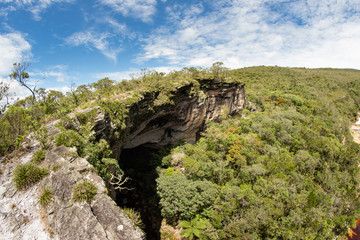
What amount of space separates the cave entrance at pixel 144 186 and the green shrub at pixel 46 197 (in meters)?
10.5

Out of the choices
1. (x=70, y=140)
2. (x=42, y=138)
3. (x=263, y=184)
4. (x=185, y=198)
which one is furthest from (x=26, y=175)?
(x=263, y=184)

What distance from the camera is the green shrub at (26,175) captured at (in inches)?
244

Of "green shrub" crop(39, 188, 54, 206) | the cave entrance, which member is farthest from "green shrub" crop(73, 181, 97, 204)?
the cave entrance

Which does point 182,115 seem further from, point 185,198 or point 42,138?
point 42,138

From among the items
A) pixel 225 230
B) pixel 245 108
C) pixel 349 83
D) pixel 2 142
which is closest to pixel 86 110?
pixel 2 142

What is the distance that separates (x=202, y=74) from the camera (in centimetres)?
2330

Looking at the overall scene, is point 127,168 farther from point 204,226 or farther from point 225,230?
point 225,230

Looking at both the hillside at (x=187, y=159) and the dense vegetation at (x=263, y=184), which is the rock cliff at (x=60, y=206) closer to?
the hillside at (x=187, y=159)

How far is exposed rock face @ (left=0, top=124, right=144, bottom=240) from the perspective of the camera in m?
4.89

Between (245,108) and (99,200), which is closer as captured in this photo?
(99,200)

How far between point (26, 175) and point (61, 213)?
236 cm

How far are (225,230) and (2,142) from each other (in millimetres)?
14419

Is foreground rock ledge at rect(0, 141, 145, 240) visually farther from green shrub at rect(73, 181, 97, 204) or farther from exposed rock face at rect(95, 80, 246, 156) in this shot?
exposed rock face at rect(95, 80, 246, 156)

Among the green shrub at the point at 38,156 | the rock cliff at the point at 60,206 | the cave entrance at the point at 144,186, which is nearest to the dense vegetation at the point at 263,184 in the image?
the cave entrance at the point at 144,186
